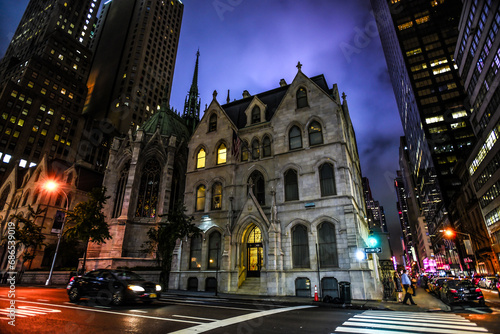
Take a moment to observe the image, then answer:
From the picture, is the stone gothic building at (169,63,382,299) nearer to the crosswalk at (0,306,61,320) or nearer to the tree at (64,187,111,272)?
the tree at (64,187,111,272)

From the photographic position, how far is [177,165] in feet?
114

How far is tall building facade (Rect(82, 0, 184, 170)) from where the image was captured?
84.4 m

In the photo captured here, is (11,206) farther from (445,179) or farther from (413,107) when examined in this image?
(413,107)

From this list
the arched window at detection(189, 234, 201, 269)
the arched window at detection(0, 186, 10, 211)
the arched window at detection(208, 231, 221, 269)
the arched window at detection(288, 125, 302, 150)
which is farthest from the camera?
the arched window at detection(0, 186, 10, 211)

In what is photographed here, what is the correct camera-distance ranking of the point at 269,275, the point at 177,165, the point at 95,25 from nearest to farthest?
the point at 269,275 < the point at 177,165 < the point at 95,25

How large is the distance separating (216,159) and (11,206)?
4397cm

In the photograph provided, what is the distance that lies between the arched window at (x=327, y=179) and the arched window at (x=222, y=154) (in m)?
10.1

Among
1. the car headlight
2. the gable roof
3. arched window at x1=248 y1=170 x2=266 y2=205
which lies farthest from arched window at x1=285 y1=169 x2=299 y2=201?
the car headlight

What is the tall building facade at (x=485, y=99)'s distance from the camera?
42.3m

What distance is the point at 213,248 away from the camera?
78.3ft

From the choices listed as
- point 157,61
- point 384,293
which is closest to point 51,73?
point 157,61

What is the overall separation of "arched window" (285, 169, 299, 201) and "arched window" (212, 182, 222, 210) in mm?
6733

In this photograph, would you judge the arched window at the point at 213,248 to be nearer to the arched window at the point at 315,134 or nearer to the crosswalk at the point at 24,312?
the arched window at the point at 315,134

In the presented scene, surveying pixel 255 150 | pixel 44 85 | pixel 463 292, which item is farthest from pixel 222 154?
pixel 44 85
